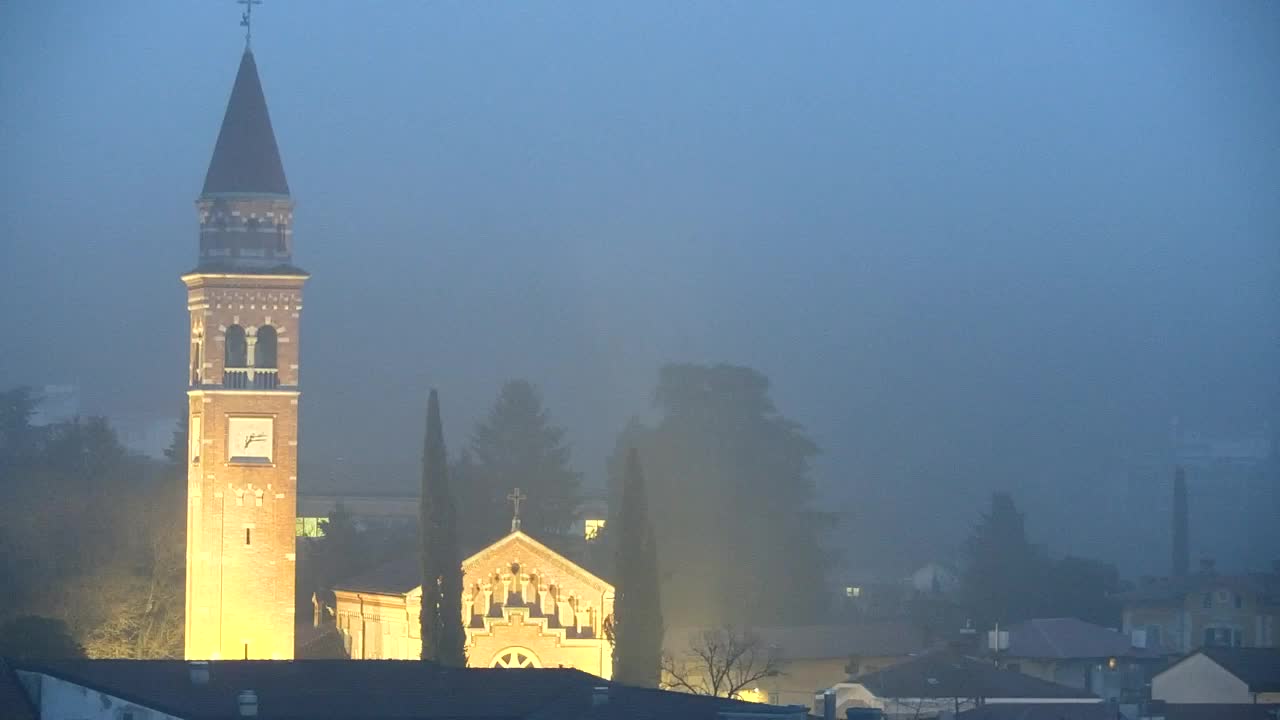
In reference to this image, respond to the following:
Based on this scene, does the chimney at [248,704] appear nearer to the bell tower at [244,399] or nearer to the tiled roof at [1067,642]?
the bell tower at [244,399]

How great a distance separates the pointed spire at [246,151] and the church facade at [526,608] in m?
11.0

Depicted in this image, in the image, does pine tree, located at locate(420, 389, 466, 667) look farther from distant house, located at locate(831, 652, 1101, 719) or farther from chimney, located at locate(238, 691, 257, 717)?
chimney, located at locate(238, 691, 257, 717)

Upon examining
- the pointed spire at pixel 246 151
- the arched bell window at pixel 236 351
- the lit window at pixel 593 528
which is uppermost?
the pointed spire at pixel 246 151

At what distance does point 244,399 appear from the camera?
230 feet

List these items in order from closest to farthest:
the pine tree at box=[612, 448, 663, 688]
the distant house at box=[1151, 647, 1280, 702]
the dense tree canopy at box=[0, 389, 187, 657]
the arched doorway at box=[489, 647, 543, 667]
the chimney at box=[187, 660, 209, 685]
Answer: the chimney at box=[187, 660, 209, 685]
the pine tree at box=[612, 448, 663, 688]
the arched doorway at box=[489, 647, 543, 667]
the distant house at box=[1151, 647, 1280, 702]
the dense tree canopy at box=[0, 389, 187, 657]

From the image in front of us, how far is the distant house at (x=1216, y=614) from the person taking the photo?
93625mm

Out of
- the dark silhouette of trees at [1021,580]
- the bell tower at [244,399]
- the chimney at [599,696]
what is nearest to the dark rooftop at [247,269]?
the bell tower at [244,399]

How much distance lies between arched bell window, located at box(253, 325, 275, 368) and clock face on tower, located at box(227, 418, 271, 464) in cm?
149

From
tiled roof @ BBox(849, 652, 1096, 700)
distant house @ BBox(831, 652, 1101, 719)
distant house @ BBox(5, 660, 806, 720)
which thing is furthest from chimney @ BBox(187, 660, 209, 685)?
tiled roof @ BBox(849, 652, 1096, 700)

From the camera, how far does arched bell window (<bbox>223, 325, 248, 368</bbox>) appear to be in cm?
7025

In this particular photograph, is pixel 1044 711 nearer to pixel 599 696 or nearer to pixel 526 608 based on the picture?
pixel 526 608

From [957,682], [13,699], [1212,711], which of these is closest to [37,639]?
[13,699]

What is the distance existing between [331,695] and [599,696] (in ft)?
15.9

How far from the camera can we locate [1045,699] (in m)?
65.1
